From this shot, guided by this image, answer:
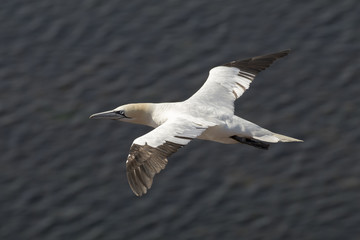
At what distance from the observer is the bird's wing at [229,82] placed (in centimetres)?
2408

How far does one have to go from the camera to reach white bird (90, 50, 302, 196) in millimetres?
20906

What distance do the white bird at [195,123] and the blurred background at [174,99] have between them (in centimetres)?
423

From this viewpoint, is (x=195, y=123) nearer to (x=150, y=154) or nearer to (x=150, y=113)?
(x=150, y=154)

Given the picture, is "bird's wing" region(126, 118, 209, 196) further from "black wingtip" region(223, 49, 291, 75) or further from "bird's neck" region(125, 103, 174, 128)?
"black wingtip" region(223, 49, 291, 75)

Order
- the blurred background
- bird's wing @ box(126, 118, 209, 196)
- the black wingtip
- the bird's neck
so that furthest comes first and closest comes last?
1. the blurred background
2. the black wingtip
3. the bird's neck
4. bird's wing @ box(126, 118, 209, 196)

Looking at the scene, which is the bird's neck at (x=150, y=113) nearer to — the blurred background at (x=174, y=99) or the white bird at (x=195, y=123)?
the white bird at (x=195, y=123)

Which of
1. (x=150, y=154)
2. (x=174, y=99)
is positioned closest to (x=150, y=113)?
(x=150, y=154)

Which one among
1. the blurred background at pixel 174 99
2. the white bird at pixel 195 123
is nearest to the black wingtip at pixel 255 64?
the white bird at pixel 195 123

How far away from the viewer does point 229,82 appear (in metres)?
24.9

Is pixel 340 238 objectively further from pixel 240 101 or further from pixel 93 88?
pixel 93 88

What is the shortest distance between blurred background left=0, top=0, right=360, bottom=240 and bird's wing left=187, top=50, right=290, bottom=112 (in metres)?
4.14

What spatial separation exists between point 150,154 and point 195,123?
5.50 feet

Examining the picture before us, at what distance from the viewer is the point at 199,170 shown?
1123 inches

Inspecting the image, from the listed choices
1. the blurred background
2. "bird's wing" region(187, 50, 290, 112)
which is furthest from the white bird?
the blurred background
